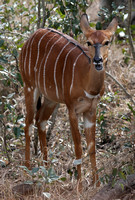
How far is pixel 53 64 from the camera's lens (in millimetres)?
4219

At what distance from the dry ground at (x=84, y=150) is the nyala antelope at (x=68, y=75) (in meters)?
0.17

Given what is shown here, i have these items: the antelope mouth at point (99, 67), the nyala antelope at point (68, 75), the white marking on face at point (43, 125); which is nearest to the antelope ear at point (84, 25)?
the nyala antelope at point (68, 75)

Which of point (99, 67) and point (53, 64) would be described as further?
point (53, 64)

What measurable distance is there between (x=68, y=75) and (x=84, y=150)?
151cm

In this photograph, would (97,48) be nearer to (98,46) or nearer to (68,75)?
(98,46)

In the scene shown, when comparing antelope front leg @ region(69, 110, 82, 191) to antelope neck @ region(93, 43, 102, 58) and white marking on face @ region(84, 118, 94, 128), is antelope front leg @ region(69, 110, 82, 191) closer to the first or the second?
white marking on face @ region(84, 118, 94, 128)

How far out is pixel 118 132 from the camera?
531 cm

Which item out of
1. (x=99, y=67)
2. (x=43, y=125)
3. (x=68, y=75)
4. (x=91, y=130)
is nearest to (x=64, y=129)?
(x=43, y=125)

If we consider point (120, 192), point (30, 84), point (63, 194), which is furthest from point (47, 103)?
point (120, 192)

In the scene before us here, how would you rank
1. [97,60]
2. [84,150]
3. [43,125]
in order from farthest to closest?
[84,150] → [43,125] → [97,60]

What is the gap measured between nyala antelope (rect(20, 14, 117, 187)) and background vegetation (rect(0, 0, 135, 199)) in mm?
187

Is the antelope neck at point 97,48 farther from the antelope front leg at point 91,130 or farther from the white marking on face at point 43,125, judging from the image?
the white marking on face at point 43,125

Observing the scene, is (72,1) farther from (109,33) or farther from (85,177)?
(85,177)

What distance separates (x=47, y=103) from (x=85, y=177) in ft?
3.49
